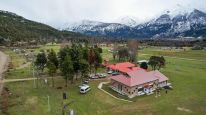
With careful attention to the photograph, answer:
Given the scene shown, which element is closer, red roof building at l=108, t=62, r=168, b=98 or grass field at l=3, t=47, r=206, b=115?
grass field at l=3, t=47, r=206, b=115

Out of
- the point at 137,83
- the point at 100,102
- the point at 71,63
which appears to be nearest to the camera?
the point at 100,102

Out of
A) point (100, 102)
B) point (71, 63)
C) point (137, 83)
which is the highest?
point (71, 63)

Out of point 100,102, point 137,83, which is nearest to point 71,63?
point 100,102

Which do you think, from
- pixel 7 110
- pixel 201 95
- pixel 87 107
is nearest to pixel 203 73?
pixel 201 95

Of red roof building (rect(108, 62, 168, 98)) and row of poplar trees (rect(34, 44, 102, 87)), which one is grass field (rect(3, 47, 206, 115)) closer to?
red roof building (rect(108, 62, 168, 98))

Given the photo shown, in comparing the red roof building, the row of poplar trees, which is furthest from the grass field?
the row of poplar trees

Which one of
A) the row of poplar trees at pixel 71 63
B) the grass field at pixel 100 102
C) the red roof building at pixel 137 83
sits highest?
the row of poplar trees at pixel 71 63

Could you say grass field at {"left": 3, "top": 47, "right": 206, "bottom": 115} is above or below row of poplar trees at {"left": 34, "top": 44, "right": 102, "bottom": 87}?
below

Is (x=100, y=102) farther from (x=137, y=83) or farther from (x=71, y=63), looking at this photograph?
(x=71, y=63)

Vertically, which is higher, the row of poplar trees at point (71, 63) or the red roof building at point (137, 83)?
the row of poplar trees at point (71, 63)

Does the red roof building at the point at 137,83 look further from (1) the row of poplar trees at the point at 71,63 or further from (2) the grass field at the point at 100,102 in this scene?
(1) the row of poplar trees at the point at 71,63

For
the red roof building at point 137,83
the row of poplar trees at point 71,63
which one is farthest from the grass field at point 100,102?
the row of poplar trees at point 71,63
